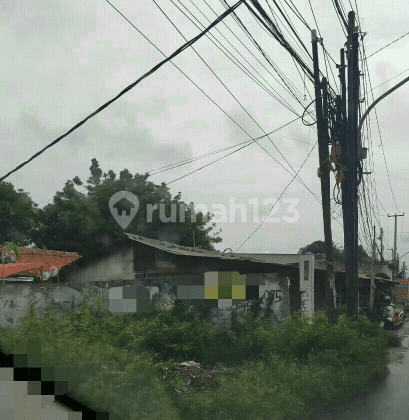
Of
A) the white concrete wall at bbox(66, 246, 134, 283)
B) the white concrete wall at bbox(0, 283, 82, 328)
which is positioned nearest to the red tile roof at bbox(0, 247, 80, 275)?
the white concrete wall at bbox(66, 246, 134, 283)

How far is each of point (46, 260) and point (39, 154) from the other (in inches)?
611

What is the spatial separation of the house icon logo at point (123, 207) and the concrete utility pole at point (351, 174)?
57.5 feet

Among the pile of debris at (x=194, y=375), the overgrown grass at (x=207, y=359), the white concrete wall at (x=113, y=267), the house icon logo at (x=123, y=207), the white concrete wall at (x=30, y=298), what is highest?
the house icon logo at (x=123, y=207)

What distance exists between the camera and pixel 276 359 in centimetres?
965

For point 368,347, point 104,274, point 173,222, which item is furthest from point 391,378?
point 173,222

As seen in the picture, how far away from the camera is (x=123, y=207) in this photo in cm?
3222

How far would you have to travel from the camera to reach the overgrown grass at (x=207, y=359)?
638 cm

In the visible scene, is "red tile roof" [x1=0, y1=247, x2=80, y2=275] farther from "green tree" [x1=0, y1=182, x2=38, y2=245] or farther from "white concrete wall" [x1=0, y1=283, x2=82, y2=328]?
"green tree" [x1=0, y1=182, x2=38, y2=245]

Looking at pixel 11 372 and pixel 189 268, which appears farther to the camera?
pixel 189 268

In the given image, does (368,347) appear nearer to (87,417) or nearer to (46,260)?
(87,417)

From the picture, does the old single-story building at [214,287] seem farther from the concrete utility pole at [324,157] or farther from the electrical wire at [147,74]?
the electrical wire at [147,74]

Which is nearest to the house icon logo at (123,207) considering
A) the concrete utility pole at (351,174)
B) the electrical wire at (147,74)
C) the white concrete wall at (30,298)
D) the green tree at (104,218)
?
the green tree at (104,218)

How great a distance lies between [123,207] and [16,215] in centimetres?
613

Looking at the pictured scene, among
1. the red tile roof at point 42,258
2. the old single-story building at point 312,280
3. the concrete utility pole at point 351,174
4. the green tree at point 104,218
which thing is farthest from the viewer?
the green tree at point 104,218
